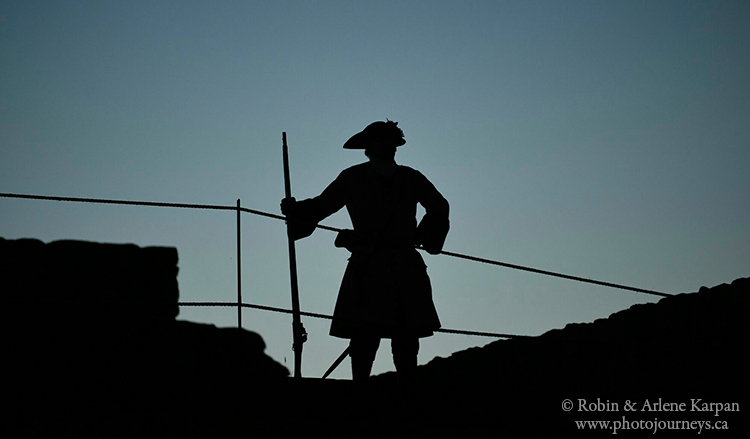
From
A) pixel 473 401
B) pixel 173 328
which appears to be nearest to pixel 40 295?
pixel 173 328

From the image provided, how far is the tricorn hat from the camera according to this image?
23.0 feet

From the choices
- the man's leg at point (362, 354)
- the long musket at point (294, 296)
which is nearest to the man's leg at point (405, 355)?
Answer: the man's leg at point (362, 354)

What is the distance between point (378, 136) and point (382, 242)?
2.52 ft

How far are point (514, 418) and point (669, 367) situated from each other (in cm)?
291

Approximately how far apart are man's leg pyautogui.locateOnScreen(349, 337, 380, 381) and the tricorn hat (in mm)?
1375

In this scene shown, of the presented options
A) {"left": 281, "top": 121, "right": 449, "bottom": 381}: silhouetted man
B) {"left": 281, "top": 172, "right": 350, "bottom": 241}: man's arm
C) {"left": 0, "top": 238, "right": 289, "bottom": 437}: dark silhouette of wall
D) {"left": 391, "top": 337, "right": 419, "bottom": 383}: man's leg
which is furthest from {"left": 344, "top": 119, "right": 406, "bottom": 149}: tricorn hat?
{"left": 0, "top": 238, "right": 289, "bottom": 437}: dark silhouette of wall

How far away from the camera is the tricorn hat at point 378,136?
7.01 meters

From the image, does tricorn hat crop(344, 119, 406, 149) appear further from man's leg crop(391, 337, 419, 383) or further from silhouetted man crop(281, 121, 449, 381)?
man's leg crop(391, 337, 419, 383)

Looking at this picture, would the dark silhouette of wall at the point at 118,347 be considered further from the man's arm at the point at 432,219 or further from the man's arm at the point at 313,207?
the man's arm at the point at 432,219

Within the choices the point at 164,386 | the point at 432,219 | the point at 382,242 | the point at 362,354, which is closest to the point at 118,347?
the point at 164,386

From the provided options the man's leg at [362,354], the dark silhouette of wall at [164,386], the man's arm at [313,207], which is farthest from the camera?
the man's arm at [313,207]

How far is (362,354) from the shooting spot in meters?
6.50

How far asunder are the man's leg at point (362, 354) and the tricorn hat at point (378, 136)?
1.38 meters

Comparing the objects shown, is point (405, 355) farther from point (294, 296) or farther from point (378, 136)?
point (378, 136)
